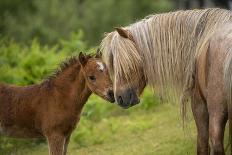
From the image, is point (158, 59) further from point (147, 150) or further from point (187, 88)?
point (147, 150)

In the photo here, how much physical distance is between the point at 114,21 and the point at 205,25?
2042 centimetres

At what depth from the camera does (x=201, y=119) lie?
5.70m

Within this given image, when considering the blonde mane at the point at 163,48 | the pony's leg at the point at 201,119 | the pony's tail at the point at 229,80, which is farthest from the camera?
the blonde mane at the point at 163,48

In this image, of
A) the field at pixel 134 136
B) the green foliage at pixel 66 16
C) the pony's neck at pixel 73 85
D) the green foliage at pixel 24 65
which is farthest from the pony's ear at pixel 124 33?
the green foliage at pixel 66 16

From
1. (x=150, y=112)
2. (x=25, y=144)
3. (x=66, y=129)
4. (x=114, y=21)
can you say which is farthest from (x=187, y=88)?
(x=114, y=21)

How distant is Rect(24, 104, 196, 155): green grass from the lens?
358 inches

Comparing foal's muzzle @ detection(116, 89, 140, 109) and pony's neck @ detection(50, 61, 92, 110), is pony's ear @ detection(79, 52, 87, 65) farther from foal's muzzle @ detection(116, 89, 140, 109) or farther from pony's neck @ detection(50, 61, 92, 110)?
foal's muzzle @ detection(116, 89, 140, 109)

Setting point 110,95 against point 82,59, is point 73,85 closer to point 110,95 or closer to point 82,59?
point 82,59

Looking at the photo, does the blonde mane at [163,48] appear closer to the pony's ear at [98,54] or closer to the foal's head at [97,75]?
the pony's ear at [98,54]

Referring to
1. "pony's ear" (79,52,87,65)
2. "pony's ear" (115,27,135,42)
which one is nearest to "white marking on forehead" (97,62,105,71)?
"pony's ear" (79,52,87,65)

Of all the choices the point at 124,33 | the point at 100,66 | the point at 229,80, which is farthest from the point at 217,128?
the point at 100,66

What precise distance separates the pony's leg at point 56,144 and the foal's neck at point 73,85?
477mm

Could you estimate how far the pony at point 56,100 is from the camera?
22.7 feet

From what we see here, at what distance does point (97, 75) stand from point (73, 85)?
40cm
